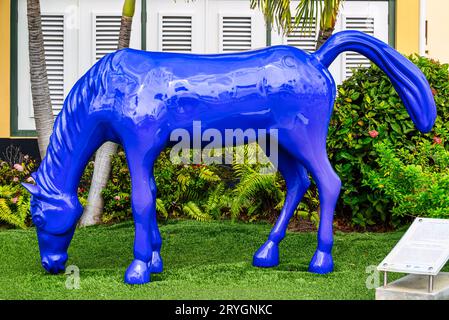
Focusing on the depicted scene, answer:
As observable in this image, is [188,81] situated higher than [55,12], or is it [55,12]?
[55,12]

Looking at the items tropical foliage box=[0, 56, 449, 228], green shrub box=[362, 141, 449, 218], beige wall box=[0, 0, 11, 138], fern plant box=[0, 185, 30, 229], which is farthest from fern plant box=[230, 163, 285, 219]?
beige wall box=[0, 0, 11, 138]

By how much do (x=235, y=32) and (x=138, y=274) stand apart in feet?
19.6

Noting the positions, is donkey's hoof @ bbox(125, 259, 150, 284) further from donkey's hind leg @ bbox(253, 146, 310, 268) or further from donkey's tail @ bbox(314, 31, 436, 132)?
donkey's tail @ bbox(314, 31, 436, 132)

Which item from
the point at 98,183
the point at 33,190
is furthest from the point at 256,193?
the point at 33,190

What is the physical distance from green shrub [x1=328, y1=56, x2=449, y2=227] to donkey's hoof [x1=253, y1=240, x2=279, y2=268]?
2.58 meters

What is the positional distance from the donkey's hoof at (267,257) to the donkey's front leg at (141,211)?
1.14 metres

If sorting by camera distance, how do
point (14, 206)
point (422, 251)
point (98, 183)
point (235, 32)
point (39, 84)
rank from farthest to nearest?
1. point (235, 32)
2. point (14, 206)
3. point (98, 183)
4. point (39, 84)
5. point (422, 251)

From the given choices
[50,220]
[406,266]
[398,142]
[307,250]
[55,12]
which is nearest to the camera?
[406,266]

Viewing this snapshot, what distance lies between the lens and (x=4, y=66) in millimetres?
10734

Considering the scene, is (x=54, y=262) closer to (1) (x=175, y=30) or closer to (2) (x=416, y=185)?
(2) (x=416, y=185)

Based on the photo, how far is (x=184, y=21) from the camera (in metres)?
10.9

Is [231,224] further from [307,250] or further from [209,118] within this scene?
[209,118]

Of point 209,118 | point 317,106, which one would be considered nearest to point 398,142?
point 317,106

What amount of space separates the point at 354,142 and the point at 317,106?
2905 mm
